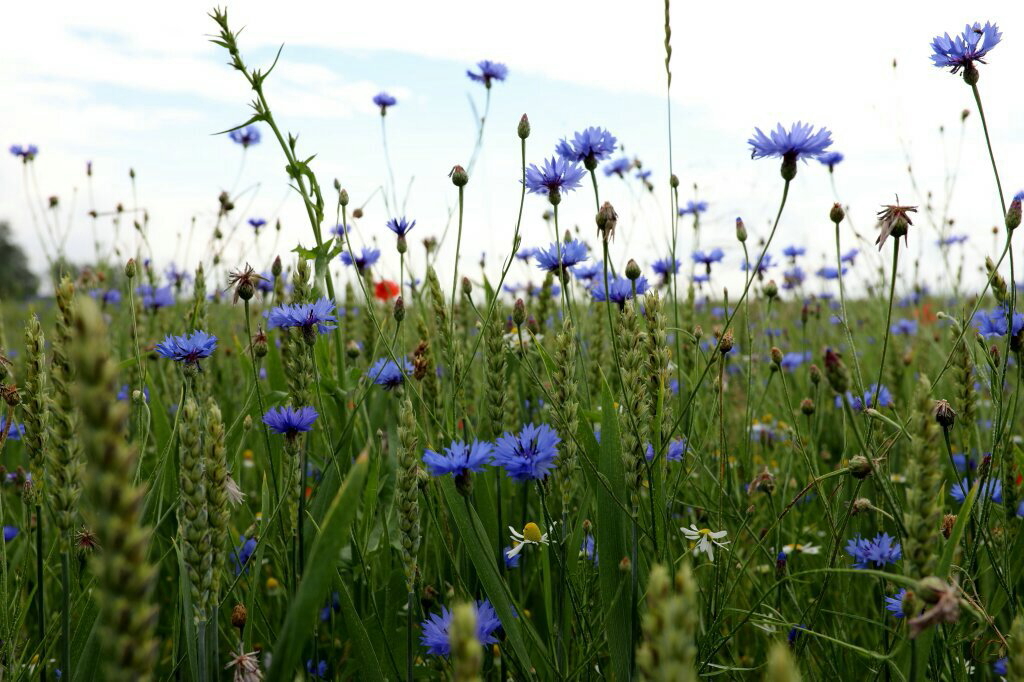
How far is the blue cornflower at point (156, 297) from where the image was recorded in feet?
12.0

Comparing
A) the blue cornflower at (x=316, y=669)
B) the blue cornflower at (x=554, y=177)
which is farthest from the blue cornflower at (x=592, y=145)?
the blue cornflower at (x=316, y=669)

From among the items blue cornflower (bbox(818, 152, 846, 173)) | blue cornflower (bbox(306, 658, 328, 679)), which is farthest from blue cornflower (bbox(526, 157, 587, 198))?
blue cornflower (bbox(818, 152, 846, 173))

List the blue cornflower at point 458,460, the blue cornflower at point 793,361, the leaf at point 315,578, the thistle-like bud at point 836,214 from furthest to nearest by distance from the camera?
the blue cornflower at point 793,361, the thistle-like bud at point 836,214, the blue cornflower at point 458,460, the leaf at point 315,578

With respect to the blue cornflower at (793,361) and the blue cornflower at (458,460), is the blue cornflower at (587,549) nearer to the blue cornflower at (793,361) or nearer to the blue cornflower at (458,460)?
the blue cornflower at (458,460)

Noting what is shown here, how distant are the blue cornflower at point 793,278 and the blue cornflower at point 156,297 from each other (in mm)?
4487

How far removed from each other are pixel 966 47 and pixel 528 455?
1458 millimetres

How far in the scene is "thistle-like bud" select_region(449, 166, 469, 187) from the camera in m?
2.12

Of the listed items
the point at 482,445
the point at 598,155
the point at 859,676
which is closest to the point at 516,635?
the point at 482,445

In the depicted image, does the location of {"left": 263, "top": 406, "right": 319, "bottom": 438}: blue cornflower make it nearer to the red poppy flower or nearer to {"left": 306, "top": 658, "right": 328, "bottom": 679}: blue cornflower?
{"left": 306, "top": 658, "right": 328, "bottom": 679}: blue cornflower

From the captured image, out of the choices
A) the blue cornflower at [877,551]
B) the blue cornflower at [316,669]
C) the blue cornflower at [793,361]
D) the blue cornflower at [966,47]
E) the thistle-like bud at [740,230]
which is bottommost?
the blue cornflower at [316,669]

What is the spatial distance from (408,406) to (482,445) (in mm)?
224

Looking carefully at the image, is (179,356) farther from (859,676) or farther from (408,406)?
(859,676)

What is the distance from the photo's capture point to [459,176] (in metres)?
2.13

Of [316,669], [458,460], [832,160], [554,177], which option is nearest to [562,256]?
[554,177]
